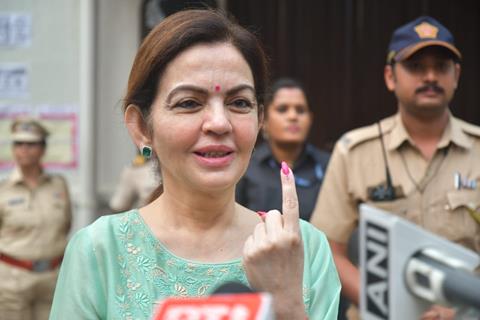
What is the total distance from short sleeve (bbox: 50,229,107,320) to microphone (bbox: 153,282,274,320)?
2.31ft

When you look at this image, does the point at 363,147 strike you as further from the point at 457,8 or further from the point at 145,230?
the point at 457,8

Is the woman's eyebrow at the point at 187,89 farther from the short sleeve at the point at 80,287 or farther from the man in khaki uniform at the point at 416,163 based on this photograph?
the man in khaki uniform at the point at 416,163

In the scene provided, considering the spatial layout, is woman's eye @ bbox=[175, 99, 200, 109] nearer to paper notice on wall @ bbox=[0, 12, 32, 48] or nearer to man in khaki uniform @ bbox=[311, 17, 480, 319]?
man in khaki uniform @ bbox=[311, 17, 480, 319]

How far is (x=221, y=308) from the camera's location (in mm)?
1083

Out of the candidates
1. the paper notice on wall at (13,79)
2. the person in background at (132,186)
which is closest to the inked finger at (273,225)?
the person in background at (132,186)

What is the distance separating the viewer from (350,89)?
6.35 m

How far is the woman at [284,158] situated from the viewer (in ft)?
13.4

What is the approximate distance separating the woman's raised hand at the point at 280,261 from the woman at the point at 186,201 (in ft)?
0.84

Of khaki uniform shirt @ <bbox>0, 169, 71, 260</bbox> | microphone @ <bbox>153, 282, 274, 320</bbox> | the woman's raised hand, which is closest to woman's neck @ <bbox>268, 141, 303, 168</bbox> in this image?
khaki uniform shirt @ <bbox>0, 169, 71, 260</bbox>

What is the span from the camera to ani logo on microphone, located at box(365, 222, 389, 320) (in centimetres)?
105

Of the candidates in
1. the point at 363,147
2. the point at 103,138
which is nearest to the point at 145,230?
the point at 363,147

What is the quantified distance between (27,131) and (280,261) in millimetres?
4502

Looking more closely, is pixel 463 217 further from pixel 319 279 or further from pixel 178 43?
pixel 178 43

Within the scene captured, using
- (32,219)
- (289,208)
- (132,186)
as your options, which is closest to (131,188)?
(132,186)
